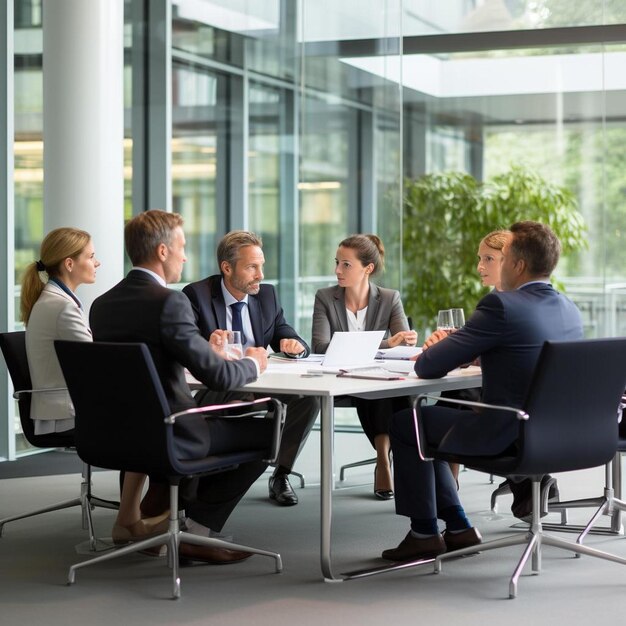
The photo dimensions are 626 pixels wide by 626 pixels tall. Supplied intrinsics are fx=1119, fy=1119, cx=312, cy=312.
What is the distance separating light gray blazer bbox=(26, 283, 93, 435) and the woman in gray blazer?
152 cm

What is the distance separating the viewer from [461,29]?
25.7 feet

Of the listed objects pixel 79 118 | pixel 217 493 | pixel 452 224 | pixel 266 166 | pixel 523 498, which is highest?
pixel 79 118

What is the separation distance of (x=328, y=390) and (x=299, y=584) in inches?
29.6

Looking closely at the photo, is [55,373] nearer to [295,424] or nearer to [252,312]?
[252,312]

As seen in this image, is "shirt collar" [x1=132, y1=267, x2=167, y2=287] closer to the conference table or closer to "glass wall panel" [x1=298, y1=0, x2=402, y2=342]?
the conference table

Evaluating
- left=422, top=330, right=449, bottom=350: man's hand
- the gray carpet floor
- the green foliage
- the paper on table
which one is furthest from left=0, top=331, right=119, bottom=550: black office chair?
the green foliage

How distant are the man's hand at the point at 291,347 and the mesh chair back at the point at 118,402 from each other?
4.53 feet

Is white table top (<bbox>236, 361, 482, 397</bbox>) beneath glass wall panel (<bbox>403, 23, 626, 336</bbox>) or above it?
beneath

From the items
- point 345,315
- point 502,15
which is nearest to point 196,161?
point 502,15

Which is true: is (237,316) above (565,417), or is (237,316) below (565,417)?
above

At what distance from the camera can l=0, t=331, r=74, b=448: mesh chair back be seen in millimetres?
4770

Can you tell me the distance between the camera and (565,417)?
156 inches

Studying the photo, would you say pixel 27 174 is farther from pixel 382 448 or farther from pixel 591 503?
pixel 591 503

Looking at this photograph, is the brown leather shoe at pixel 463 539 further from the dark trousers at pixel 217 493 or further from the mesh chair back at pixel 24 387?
the mesh chair back at pixel 24 387
